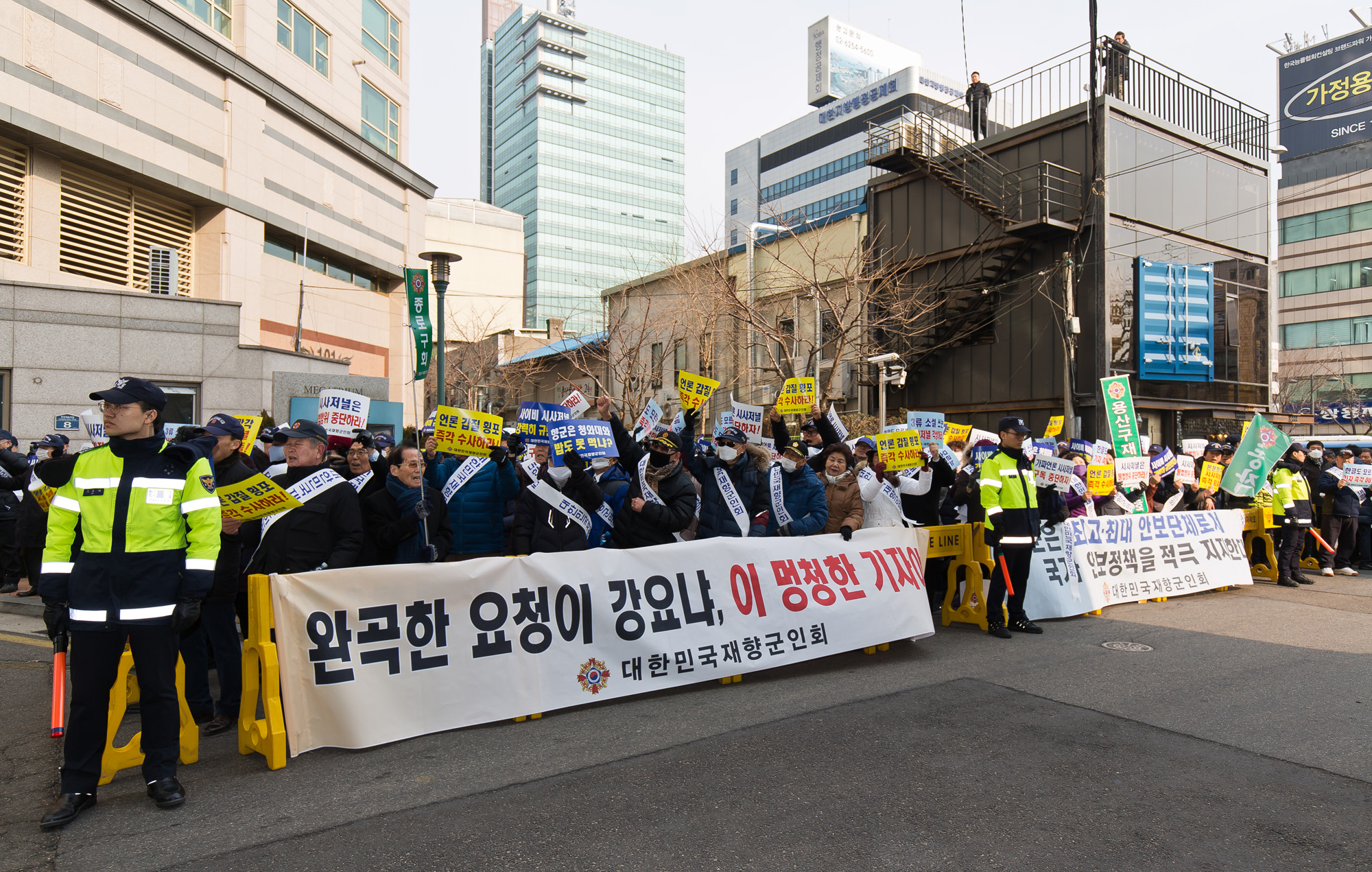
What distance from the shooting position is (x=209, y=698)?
5.35 metres

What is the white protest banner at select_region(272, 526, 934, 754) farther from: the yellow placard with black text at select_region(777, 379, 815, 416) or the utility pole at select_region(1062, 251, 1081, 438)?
the utility pole at select_region(1062, 251, 1081, 438)

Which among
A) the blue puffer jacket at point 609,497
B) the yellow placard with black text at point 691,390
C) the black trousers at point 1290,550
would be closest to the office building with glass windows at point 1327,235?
the black trousers at point 1290,550

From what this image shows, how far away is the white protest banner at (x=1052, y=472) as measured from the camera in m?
8.73

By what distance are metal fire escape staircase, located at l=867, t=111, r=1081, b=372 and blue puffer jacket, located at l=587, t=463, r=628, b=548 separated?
16.1m

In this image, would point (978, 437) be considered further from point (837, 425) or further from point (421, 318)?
point (421, 318)

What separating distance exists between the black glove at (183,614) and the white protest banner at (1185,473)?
11560 mm

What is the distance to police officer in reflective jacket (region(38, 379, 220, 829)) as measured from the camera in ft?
13.3

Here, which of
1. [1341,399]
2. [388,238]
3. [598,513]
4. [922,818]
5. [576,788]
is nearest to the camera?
[922,818]

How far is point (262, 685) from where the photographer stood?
15.8 feet

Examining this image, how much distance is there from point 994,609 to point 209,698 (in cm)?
662

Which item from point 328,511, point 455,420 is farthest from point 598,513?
point 328,511

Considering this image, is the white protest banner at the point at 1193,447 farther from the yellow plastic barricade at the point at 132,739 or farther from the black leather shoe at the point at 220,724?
the yellow plastic barricade at the point at 132,739

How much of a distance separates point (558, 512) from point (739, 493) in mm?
1738

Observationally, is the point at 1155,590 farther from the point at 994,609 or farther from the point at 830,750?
the point at 830,750
